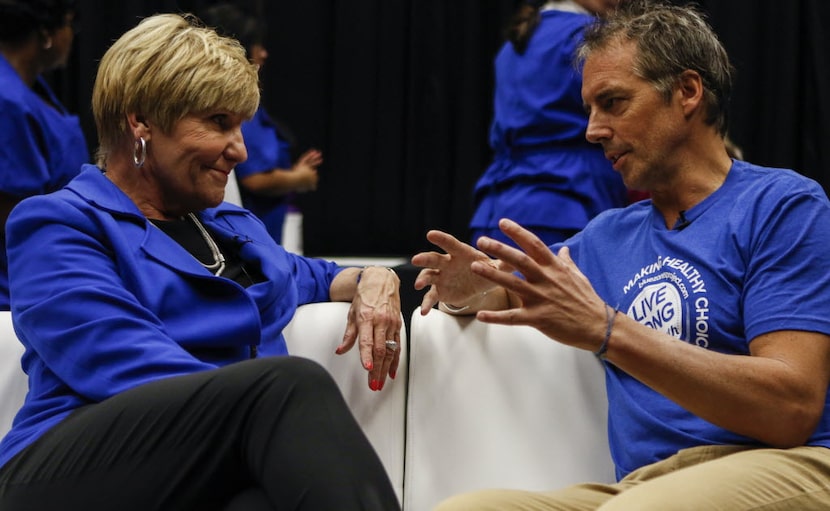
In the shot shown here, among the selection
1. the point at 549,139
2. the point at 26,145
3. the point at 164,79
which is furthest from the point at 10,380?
the point at 549,139

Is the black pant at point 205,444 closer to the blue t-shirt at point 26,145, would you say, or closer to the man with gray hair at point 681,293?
the man with gray hair at point 681,293

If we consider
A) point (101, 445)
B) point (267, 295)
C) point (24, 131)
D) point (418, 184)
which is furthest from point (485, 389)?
point (418, 184)

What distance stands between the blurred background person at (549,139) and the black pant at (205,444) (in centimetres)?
138

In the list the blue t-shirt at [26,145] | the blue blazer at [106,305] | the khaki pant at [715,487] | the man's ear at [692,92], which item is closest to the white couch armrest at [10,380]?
the blue blazer at [106,305]

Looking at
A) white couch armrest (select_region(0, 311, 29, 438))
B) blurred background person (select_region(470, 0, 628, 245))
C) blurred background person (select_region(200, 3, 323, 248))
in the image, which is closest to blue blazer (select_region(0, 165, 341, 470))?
white couch armrest (select_region(0, 311, 29, 438))

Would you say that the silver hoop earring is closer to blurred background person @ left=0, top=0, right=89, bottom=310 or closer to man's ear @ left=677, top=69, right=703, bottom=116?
blurred background person @ left=0, top=0, right=89, bottom=310

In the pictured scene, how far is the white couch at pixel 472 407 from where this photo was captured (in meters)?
1.91

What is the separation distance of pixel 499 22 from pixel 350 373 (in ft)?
10.6

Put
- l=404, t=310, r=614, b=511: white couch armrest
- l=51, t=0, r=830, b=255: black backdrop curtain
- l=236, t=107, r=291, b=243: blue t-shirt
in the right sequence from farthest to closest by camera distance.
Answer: l=51, t=0, r=830, b=255: black backdrop curtain → l=236, t=107, r=291, b=243: blue t-shirt → l=404, t=310, r=614, b=511: white couch armrest

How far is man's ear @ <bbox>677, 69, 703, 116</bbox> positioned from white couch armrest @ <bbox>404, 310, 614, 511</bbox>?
18.5 inches

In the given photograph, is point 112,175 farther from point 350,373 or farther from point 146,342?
point 350,373

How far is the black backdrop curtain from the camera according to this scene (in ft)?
16.2

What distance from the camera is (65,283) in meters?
1.58

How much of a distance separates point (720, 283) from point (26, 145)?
5.34 ft
